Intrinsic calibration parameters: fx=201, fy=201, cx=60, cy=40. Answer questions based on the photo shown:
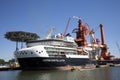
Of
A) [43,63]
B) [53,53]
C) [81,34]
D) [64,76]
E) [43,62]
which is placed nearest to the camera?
[64,76]

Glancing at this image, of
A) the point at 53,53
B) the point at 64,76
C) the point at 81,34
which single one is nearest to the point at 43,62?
the point at 53,53

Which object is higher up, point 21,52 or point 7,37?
point 7,37

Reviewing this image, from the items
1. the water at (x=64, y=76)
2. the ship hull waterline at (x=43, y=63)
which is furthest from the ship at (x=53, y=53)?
the water at (x=64, y=76)

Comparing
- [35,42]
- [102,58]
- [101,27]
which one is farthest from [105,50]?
[35,42]

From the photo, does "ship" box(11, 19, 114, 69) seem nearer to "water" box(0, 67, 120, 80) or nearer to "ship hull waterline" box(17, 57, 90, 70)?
"ship hull waterline" box(17, 57, 90, 70)

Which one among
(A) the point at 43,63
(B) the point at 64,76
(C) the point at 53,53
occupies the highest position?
(C) the point at 53,53

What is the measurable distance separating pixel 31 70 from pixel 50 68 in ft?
19.9

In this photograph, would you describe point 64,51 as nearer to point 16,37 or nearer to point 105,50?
point 105,50

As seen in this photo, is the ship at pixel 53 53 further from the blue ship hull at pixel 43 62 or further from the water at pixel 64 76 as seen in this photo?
the water at pixel 64 76

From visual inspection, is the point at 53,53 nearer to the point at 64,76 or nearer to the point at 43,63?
the point at 43,63

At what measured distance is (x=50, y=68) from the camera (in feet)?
201

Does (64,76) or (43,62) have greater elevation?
(43,62)

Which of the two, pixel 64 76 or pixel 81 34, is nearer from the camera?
pixel 64 76

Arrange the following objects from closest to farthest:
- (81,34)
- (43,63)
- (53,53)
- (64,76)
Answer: (64,76) < (43,63) < (53,53) < (81,34)
